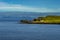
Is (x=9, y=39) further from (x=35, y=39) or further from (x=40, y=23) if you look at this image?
(x=40, y=23)

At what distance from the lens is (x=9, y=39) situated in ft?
61.8

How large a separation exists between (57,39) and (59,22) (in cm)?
2716

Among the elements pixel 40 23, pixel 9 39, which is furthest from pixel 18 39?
pixel 40 23

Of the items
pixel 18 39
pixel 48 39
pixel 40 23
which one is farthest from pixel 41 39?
pixel 40 23

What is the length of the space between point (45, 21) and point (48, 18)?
5.42 ft

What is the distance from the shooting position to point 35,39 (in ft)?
61.5

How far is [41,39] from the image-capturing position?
19.1 metres

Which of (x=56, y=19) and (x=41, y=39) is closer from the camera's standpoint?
(x=41, y=39)

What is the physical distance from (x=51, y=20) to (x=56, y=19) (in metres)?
1.55

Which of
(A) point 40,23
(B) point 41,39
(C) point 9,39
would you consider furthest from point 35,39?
(A) point 40,23

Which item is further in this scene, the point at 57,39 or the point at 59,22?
the point at 59,22

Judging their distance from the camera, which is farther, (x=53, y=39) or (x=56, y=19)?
(x=56, y=19)

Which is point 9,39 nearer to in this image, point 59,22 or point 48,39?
point 48,39

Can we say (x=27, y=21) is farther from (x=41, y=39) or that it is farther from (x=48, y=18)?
(x=41, y=39)
